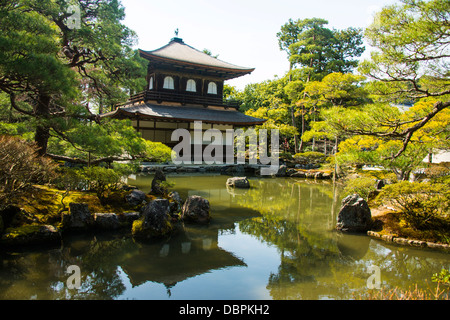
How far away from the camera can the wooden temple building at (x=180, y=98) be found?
57.4 ft

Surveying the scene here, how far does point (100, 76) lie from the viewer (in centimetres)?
766

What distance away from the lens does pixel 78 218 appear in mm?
5992

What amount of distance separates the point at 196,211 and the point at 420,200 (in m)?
5.00

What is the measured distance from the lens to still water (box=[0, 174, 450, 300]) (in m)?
3.88

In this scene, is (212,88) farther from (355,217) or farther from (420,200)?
(420,200)

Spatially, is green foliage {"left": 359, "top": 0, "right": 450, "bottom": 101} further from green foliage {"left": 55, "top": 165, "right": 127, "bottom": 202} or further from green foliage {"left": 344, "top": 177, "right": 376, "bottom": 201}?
green foliage {"left": 55, "top": 165, "right": 127, "bottom": 202}

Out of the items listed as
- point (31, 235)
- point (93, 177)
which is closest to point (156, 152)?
point (93, 177)

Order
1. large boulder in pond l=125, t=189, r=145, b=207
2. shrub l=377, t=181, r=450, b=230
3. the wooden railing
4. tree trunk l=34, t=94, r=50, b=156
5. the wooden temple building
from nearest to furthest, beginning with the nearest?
shrub l=377, t=181, r=450, b=230 → tree trunk l=34, t=94, r=50, b=156 → large boulder in pond l=125, t=189, r=145, b=207 → the wooden temple building → the wooden railing

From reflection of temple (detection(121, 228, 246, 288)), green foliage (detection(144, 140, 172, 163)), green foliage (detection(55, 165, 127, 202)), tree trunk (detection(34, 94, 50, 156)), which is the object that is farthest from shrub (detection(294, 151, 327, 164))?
tree trunk (detection(34, 94, 50, 156))

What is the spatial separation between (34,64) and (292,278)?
537 centimetres

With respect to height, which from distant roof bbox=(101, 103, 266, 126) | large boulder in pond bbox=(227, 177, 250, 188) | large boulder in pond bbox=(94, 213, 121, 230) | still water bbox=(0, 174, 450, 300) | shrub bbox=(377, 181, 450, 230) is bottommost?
still water bbox=(0, 174, 450, 300)

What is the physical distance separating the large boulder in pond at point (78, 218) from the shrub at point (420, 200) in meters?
6.47

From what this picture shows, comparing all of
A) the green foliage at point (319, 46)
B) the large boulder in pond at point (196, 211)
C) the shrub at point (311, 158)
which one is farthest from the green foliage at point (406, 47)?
the green foliage at point (319, 46)

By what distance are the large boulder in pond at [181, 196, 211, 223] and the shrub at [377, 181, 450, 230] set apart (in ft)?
13.6
